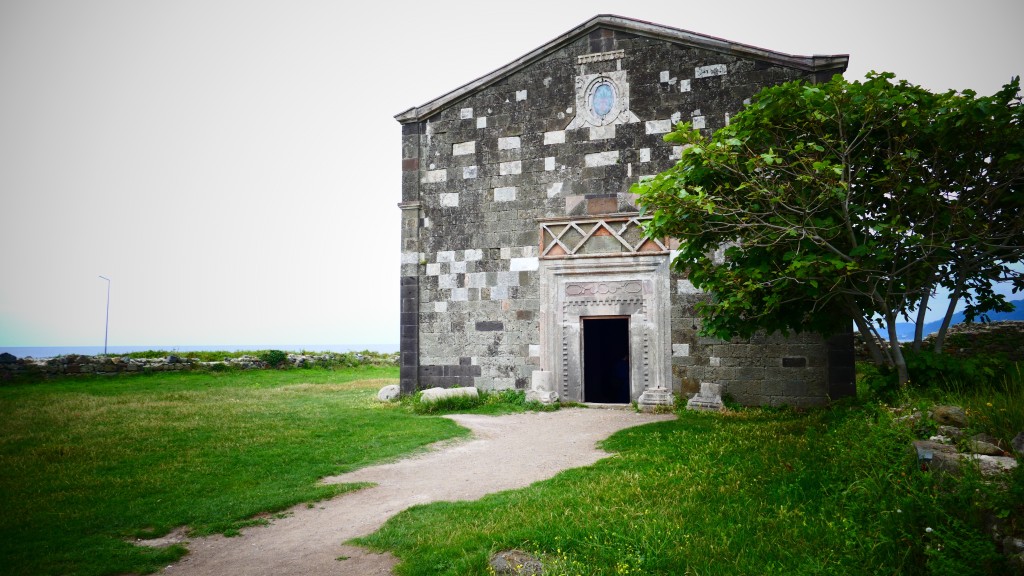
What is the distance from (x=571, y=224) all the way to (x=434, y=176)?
Result: 13.9ft

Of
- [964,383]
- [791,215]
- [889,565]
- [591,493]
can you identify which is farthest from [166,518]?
[964,383]

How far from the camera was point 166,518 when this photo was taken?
6332mm

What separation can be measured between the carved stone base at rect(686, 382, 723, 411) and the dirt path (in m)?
1.02

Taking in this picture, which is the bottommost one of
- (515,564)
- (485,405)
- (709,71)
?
(515,564)

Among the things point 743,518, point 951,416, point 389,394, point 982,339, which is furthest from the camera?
point 982,339

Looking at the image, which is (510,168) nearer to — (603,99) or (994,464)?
(603,99)

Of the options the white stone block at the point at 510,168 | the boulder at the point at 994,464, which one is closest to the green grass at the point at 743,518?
the boulder at the point at 994,464

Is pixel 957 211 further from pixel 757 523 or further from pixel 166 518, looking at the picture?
pixel 166 518

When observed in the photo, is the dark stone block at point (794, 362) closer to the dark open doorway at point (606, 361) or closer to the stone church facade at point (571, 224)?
the stone church facade at point (571, 224)

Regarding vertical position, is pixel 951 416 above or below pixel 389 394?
above

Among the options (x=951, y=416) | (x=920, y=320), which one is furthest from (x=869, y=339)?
(x=951, y=416)

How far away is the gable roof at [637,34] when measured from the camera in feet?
43.2

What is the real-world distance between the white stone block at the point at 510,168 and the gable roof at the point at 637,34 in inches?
90.5

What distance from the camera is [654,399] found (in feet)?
44.6
